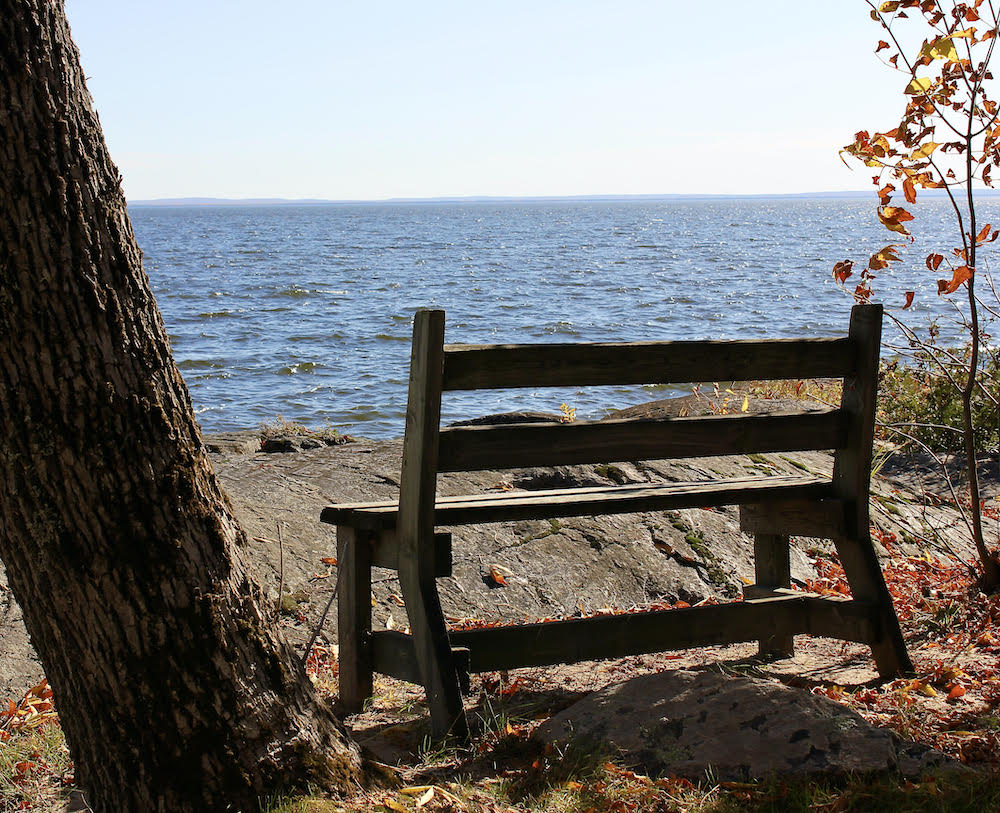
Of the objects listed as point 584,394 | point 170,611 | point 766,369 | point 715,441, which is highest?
point 766,369

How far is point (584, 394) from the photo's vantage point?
17016 mm

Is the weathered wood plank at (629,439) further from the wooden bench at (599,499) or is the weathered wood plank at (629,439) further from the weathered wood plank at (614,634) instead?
the weathered wood plank at (614,634)

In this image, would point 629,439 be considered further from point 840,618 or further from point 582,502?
point 840,618

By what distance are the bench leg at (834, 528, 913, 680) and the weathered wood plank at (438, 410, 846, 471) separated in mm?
453

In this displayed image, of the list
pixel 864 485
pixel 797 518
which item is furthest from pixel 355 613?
pixel 864 485

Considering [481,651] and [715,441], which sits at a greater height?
[715,441]

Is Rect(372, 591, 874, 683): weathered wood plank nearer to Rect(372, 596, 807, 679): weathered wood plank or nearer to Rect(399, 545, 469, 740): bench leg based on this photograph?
Rect(372, 596, 807, 679): weathered wood plank

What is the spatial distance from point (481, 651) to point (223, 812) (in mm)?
1278

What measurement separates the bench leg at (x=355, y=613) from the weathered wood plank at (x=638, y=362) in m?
0.94

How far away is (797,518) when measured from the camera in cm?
463

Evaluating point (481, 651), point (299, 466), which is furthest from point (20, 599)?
point (299, 466)

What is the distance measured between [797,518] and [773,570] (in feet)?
1.62

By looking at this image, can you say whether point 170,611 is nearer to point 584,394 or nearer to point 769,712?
point 769,712

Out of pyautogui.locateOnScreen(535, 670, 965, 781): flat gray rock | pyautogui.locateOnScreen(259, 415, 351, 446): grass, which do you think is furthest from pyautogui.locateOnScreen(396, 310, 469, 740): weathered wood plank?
pyautogui.locateOnScreen(259, 415, 351, 446): grass
